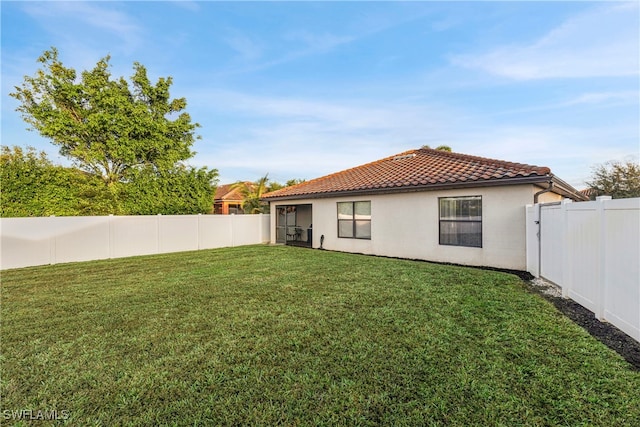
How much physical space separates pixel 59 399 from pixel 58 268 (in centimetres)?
959

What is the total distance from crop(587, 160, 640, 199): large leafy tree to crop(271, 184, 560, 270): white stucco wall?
16.3 meters

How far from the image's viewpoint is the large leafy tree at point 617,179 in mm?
20797

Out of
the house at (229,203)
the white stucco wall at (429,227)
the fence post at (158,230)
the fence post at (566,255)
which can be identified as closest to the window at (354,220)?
the white stucco wall at (429,227)

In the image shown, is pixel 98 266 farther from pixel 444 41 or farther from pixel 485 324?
pixel 444 41

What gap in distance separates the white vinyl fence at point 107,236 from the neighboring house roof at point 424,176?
3635 millimetres

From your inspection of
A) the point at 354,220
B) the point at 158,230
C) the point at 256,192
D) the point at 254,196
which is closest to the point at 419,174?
the point at 354,220

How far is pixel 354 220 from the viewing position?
1312cm

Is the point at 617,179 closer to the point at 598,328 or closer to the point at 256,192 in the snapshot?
the point at 598,328

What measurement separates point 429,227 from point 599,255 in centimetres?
623

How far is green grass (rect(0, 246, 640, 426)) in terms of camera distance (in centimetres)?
250

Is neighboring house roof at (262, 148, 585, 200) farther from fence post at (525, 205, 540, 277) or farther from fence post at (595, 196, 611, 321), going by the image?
fence post at (595, 196, 611, 321)

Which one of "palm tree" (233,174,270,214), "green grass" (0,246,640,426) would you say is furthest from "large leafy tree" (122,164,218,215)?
"green grass" (0,246,640,426)

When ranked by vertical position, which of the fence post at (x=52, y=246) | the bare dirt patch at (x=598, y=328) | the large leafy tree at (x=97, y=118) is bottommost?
the bare dirt patch at (x=598, y=328)

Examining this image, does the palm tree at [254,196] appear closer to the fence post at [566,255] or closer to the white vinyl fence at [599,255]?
the white vinyl fence at [599,255]
